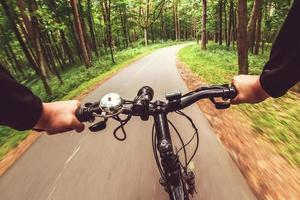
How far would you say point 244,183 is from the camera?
3.61 meters

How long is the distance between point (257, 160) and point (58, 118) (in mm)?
3922

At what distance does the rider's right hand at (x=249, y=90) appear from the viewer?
1.45 metres

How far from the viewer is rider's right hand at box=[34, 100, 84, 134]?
56.0 inches

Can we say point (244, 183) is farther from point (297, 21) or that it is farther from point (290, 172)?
point (297, 21)

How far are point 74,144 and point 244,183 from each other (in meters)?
4.02

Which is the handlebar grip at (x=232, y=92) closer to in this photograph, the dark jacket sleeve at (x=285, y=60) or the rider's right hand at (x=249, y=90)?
the rider's right hand at (x=249, y=90)

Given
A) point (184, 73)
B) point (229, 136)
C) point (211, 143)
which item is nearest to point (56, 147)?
point (211, 143)

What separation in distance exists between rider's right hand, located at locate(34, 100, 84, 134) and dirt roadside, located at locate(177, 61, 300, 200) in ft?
9.95

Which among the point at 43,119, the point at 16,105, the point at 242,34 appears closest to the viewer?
the point at 16,105

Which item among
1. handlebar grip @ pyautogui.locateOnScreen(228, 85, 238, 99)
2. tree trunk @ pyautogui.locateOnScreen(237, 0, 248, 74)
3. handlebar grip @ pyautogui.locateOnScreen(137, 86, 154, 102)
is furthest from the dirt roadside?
tree trunk @ pyautogui.locateOnScreen(237, 0, 248, 74)

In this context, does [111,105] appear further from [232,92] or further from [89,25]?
[89,25]

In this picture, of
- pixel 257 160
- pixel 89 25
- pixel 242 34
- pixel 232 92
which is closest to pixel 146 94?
pixel 232 92

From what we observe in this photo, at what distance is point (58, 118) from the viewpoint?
1478 mm

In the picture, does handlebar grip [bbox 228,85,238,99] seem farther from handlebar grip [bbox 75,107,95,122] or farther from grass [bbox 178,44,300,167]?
grass [bbox 178,44,300,167]
